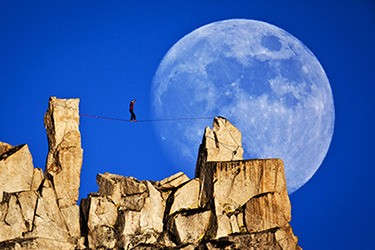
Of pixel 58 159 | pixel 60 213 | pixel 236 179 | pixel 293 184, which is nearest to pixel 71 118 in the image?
pixel 58 159

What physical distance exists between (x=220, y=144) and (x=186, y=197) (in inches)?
372

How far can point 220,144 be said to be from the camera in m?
121

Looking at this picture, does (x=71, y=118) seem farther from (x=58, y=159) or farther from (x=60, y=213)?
(x=60, y=213)

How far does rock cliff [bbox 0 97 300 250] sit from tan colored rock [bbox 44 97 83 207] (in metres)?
0.12

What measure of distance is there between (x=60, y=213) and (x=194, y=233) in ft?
54.6

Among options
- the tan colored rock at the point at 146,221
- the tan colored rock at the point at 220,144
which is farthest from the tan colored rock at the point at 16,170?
the tan colored rock at the point at 220,144

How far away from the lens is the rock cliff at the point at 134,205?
109m

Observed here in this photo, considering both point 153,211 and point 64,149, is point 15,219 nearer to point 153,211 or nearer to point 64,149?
point 64,149

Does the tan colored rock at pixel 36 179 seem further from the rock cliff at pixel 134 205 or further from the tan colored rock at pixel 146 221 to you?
the tan colored rock at pixel 146 221

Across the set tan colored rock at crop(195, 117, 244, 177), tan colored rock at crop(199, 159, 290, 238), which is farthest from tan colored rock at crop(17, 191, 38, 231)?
tan colored rock at crop(195, 117, 244, 177)

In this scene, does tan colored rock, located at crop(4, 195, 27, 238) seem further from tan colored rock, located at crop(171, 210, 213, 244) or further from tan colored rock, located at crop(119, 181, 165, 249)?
tan colored rock, located at crop(171, 210, 213, 244)

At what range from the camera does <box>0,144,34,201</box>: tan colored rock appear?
112 metres

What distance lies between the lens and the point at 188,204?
11538cm

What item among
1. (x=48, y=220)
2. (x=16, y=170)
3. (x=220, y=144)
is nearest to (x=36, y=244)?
(x=48, y=220)
